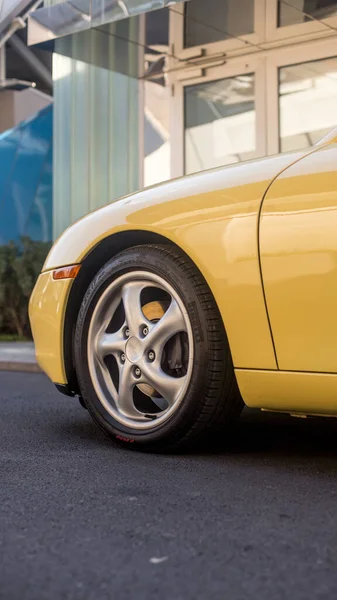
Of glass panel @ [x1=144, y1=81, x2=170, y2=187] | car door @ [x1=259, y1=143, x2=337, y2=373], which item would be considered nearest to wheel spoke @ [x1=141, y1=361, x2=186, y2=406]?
car door @ [x1=259, y1=143, x2=337, y2=373]

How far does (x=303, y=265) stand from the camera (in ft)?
9.07

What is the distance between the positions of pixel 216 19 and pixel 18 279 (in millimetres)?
4527

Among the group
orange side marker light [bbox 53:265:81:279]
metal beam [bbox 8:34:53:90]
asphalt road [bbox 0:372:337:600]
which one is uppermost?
metal beam [bbox 8:34:53:90]

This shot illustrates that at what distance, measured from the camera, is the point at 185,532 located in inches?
85.7

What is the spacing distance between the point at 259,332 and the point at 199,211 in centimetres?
50

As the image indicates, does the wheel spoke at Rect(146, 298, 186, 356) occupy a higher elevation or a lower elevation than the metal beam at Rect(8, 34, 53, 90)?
lower

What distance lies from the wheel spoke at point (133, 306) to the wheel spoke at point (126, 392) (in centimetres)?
13

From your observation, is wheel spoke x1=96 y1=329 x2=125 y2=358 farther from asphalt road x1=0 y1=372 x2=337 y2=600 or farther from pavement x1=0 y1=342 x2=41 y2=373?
pavement x1=0 y1=342 x2=41 y2=373

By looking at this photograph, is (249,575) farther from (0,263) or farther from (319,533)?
(0,263)

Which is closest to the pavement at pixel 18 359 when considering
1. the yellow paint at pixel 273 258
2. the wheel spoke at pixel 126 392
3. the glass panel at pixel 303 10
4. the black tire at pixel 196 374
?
the glass panel at pixel 303 10

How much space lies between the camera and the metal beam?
2163 cm

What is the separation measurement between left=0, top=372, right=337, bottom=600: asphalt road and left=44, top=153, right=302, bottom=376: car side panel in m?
0.44

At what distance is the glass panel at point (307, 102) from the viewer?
9258 mm

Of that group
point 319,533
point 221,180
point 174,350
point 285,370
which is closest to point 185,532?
point 319,533
